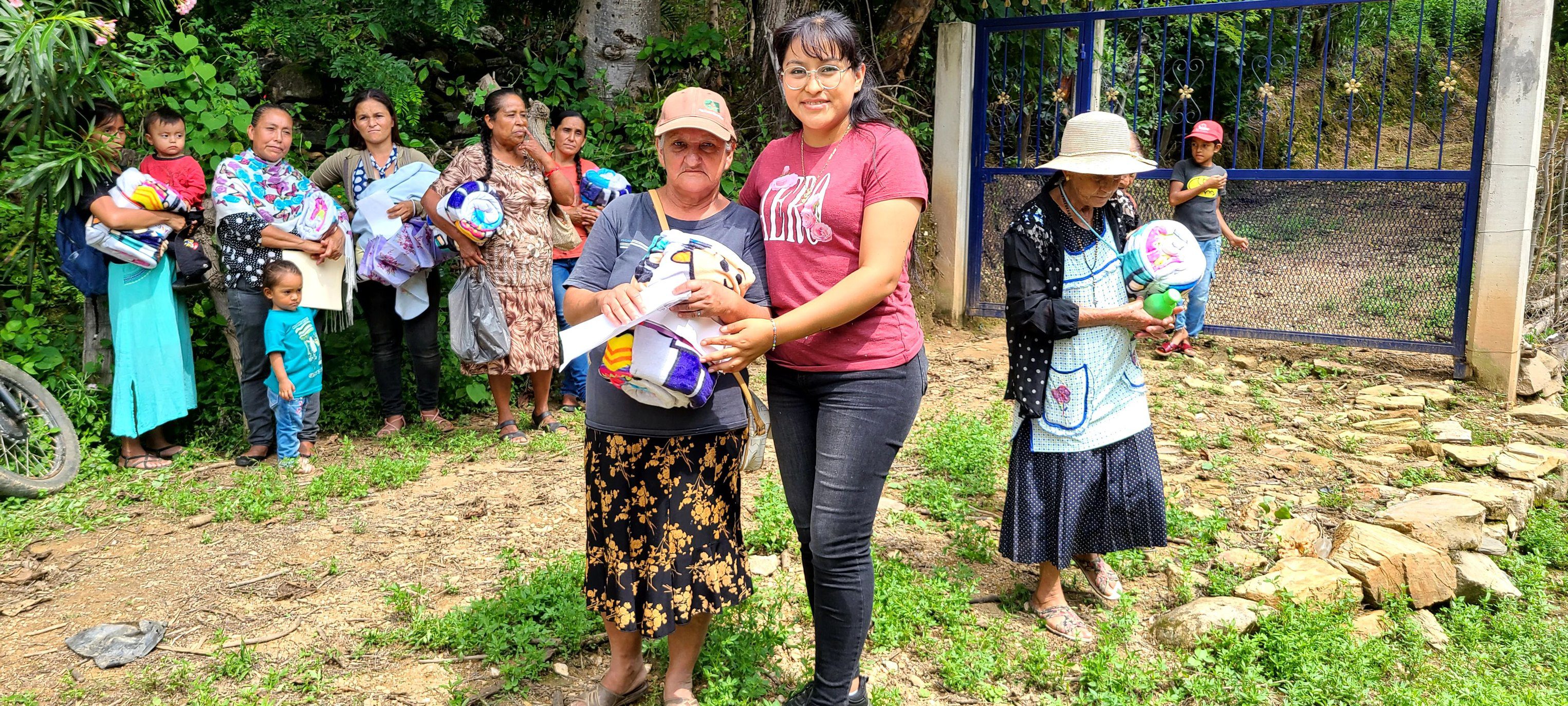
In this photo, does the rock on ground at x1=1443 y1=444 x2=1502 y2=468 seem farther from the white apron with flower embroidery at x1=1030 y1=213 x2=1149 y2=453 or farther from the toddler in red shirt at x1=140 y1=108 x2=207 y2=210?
the toddler in red shirt at x1=140 y1=108 x2=207 y2=210

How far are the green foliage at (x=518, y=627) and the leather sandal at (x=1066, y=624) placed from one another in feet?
4.94

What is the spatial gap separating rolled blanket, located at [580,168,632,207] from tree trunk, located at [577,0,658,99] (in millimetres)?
1707

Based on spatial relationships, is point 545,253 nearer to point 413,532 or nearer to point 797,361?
point 413,532

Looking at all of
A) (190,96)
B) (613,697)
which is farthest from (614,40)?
(613,697)

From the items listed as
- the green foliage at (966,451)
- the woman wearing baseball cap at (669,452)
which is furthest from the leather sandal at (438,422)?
the woman wearing baseball cap at (669,452)

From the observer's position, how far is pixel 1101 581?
3.83 metres

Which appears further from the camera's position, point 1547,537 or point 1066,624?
point 1547,537

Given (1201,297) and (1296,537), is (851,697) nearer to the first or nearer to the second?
(1296,537)

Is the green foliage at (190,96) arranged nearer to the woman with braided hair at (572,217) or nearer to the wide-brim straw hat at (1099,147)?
the woman with braided hair at (572,217)

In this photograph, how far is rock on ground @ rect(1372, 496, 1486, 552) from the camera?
419 cm

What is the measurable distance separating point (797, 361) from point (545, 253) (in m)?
3.32

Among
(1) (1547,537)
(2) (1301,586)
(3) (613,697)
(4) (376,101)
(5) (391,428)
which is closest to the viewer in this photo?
(3) (613,697)

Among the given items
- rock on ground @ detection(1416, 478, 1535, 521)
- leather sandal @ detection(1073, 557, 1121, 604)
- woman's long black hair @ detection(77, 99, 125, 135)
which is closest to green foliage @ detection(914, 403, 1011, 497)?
leather sandal @ detection(1073, 557, 1121, 604)

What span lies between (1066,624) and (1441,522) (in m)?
1.79
